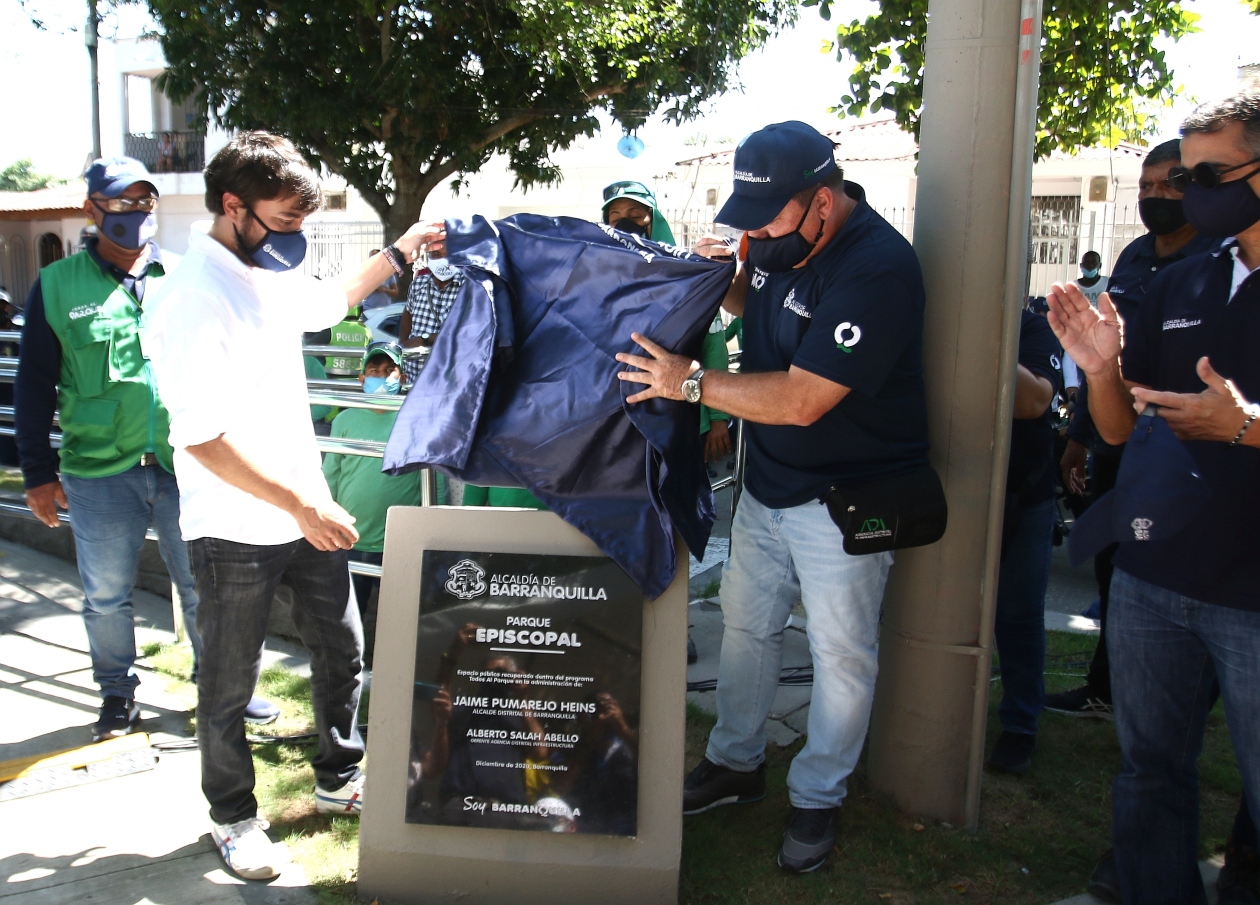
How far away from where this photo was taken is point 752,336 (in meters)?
3.28

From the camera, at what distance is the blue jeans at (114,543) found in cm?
399

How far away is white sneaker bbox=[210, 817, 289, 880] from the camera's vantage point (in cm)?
308

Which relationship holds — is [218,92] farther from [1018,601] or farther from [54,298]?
[1018,601]

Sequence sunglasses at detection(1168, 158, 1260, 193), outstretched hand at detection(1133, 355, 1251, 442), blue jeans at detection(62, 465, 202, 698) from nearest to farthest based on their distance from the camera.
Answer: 1. outstretched hand at detection(1133, 355, 1251, 442)
2. sunglasses at detection(1168, 158, 1260, 193)
3. blue jeans at detection(62, 465, 202, 698)

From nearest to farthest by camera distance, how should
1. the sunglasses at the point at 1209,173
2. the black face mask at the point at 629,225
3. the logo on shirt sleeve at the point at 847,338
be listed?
the sunglasses at the point at 1209,173 < the logo on shirt sleeve at the point at 847,338 < the black face mask at the point at 629,225

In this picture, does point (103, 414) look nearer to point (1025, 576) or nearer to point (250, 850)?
point (250, 850)

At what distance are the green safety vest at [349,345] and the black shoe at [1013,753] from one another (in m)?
4.15

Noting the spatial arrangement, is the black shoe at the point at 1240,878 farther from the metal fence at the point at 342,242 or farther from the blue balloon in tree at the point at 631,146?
the metal fence at the point at 342,242

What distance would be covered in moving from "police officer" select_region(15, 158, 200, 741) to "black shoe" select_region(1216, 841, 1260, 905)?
352 centimetres

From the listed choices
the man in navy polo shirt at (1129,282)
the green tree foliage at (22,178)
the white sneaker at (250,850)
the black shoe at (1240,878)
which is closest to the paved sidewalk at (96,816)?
the white sneaker at (250,850)

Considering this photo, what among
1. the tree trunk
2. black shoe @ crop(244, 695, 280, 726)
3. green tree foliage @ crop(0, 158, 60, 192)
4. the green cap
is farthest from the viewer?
green tree foliage @ crop(0, 158, 60, 192)

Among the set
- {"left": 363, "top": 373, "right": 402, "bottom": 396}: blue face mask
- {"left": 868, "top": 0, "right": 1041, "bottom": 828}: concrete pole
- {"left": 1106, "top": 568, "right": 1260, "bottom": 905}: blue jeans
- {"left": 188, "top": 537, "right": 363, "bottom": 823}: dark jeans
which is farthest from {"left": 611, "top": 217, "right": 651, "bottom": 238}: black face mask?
{"left": 1106, "top": 568, "right": 1260, "bottom": 905}: blue jeans

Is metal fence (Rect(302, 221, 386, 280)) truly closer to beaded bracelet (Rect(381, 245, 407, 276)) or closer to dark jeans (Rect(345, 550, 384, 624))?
dark jeans (Rect(345, 550, 384, 624))

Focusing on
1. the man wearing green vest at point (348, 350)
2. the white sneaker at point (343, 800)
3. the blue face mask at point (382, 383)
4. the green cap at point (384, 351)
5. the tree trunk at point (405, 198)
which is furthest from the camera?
the tree trunk at point (405, 198)
